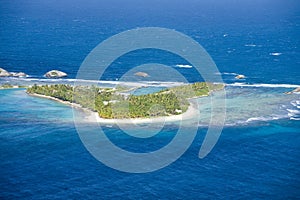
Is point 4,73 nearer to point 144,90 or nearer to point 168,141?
point 144,90

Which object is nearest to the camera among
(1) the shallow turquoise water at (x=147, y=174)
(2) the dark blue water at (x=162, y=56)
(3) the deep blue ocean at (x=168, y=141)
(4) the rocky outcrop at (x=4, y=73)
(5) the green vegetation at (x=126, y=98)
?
(1) the shallow turquoise water at (x=147, y=174)

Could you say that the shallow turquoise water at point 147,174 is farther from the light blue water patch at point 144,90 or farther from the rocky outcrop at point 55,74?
the rocky outcrop at point 55,74

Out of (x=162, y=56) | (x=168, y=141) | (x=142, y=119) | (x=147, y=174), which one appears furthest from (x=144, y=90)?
(x=147, y=174)

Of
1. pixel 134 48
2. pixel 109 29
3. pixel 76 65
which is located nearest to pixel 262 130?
pixel 76 65

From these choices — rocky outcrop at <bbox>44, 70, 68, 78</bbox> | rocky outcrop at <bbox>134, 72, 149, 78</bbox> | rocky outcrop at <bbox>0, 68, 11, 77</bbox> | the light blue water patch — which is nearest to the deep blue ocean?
rocky outcrop at <bbox>44, 70, 68, 78</bbox>

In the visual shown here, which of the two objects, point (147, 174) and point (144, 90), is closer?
point (147, 174)

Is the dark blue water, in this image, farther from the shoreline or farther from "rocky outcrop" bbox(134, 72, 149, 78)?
the shoreline

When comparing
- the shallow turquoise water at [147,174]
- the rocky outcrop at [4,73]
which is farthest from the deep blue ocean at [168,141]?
the rocky outcrop at [4,73]

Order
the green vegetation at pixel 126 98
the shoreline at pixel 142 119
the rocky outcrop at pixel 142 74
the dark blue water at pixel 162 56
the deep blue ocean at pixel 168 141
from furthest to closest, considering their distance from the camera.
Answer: the dark blue water at pixel 162 56 → the rocky outcrop at pixel 142 74 → the green vegetation at pixel 126 98 → the shoreline at pixel 142 119 → the deep blue ocean at pixel 168 141
